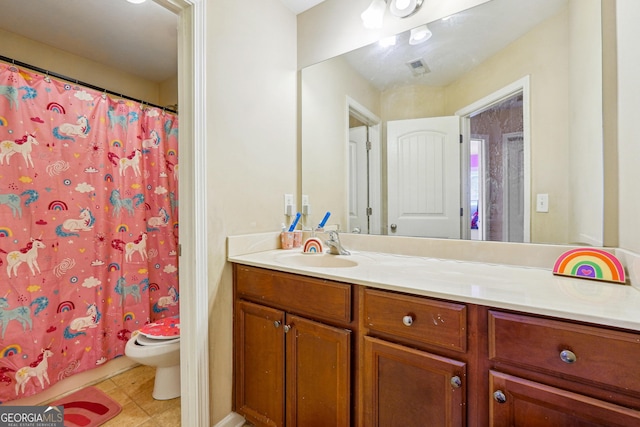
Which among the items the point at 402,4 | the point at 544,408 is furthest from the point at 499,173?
the point at 402,4

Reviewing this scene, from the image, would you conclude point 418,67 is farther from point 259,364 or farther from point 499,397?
point 259,364

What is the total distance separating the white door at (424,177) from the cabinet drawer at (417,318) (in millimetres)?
625

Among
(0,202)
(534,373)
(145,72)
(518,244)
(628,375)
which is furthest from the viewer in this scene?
(145,72)

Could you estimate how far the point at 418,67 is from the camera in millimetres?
1473

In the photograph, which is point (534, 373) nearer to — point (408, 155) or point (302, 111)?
point (408, 155)

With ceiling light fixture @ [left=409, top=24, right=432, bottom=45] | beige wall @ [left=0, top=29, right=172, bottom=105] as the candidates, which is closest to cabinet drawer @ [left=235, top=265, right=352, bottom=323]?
ceiling light fixture @ [left=409, top=24, right=432, bottom=45]

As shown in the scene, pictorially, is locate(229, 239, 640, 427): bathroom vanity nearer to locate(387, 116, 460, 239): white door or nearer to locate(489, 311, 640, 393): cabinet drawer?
locate(489, 311, 640, 393): cabinet drawer

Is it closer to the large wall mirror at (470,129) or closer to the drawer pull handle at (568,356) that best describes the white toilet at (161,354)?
the large wall mirror at (470,129)

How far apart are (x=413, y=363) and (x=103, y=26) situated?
2725 millimetres

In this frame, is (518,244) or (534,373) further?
(518,244)

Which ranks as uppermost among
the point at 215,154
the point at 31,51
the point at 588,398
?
the point at 31,51

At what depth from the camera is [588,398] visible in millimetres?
646

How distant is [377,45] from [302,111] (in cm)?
60

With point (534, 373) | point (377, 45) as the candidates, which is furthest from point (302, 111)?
point (534, 373)
